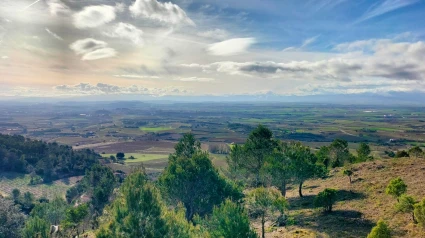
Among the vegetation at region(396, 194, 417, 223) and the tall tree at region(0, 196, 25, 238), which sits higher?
the vegetation at region(396, 194, 417, 223)

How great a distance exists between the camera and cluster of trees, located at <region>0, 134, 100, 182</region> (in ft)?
368

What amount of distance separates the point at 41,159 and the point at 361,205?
12021 cm

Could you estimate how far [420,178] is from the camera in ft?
145

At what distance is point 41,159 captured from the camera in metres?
120

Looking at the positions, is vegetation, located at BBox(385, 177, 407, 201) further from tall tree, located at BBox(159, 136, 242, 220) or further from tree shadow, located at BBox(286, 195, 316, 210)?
tall tree, located at BBox(159, 136, 242, 220)

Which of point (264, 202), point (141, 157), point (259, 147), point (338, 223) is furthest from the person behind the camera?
point (141, 157)

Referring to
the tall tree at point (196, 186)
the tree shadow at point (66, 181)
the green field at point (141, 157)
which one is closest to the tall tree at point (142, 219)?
the tall tree at point (196, 186)

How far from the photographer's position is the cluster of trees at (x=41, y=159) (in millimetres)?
112188

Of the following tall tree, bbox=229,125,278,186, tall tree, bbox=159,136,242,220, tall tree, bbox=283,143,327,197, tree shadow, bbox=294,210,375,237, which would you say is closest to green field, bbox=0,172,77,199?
tall tree, bbox=159,136,242,220

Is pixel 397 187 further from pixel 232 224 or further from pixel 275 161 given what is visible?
pixel 232 224

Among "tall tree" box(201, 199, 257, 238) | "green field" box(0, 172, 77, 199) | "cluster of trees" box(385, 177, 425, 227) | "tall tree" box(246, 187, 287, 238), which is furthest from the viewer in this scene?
"green field" box(0, 172, 77, 199)

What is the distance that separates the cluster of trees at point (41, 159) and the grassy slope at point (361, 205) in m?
95.2

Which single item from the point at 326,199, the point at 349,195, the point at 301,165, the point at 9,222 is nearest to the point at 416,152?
the point at 349,195

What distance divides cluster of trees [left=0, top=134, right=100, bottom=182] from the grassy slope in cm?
9524
